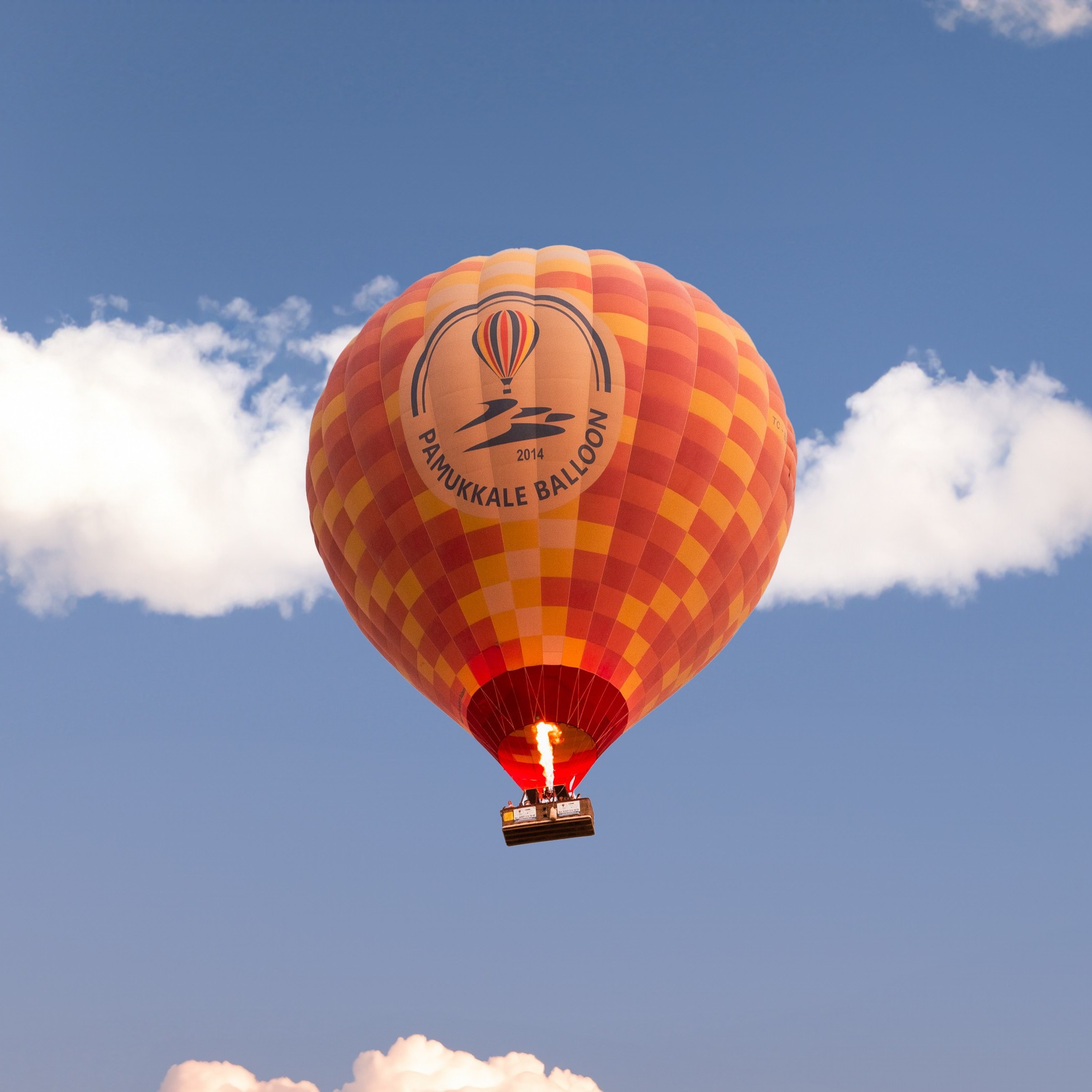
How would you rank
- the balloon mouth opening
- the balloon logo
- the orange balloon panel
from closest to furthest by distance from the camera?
the balloon mouth opening
the orange balloon panel
the balloon logo

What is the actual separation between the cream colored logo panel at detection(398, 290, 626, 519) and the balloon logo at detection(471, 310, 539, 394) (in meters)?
0.02

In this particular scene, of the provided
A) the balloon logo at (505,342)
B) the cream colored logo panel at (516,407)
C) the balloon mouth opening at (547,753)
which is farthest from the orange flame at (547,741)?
the balloon logo at (505,342)

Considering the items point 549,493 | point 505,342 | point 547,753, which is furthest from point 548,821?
point 505,342

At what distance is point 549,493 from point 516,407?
1.56 meters

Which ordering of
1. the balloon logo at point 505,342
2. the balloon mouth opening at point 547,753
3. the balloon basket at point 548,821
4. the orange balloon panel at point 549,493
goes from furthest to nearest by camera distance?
the balloon logo at point 505,342
the orange balloon panel at point 549,493
the balloon mouth opening at point 547,753
the balloon basket at point 548,821

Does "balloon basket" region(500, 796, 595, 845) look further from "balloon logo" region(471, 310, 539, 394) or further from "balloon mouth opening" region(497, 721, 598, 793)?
"balloon logo" region(471, 310, 539, 394)

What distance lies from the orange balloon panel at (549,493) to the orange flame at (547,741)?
0.06 meters

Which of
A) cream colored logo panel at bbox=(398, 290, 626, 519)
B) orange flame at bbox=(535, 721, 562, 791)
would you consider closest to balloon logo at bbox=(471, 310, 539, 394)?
cream colored logo panel at bbox=(398, 290, 626, 519)

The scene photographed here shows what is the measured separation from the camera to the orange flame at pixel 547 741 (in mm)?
25234

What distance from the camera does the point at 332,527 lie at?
28047 mm

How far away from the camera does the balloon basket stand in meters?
23.7

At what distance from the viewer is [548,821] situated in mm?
23734

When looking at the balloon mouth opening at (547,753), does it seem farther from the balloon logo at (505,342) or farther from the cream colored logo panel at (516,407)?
the balloon logo at (505,342)

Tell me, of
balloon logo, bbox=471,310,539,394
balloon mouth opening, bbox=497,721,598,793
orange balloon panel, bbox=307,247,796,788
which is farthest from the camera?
balloon logo, bbox=471,310,539,394
